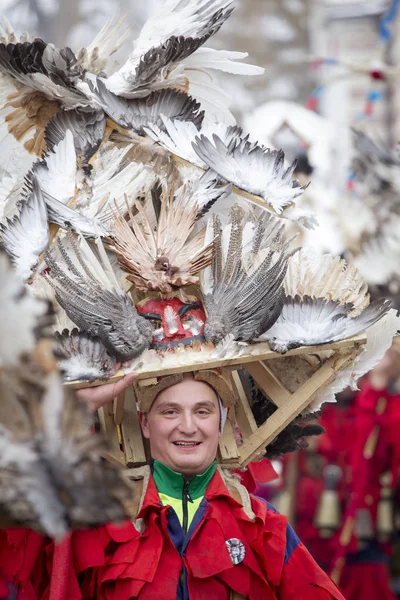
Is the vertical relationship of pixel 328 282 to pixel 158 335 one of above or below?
above

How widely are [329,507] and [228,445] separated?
173 inches

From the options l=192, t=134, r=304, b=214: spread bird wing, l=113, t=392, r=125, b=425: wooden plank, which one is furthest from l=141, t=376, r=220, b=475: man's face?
l=192, t=134, r=304, b=214: spread bird wing

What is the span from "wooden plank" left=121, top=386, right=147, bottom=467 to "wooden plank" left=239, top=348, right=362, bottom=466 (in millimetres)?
353

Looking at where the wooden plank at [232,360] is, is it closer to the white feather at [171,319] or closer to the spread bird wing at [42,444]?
the white feather at [171,319]

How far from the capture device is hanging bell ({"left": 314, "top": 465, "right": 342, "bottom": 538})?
24.7 feet

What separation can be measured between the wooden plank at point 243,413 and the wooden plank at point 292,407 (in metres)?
0.06

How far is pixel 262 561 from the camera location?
3230 mm

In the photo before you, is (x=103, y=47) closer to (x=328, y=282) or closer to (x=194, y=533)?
(x=328, y=282)

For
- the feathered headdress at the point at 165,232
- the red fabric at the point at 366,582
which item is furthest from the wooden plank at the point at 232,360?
the red fabric at the point at 366,582

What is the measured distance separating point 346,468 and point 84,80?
188 inches

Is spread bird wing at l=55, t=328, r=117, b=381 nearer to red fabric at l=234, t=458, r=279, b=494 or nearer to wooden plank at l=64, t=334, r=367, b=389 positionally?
wooden plank at l=64, t=334, r=367, b=389

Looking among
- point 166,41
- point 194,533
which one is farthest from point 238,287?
point 166,41

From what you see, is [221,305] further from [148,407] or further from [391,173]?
[391,173]

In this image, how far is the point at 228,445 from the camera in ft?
11.3
